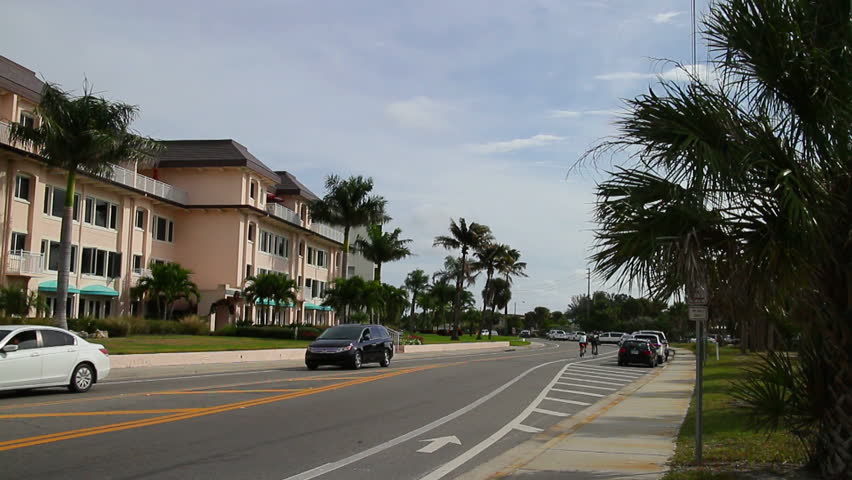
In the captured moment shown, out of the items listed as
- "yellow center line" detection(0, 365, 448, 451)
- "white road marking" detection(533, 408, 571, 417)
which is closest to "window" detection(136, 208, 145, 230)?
"yellow center line" detection(0, 365, 448, 451)

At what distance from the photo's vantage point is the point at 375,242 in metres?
70.1

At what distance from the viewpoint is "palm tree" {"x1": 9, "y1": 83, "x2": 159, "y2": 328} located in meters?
29.3

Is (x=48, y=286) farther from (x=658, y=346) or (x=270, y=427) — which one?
(x=658, y=346)

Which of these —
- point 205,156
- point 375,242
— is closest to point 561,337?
point 375,242

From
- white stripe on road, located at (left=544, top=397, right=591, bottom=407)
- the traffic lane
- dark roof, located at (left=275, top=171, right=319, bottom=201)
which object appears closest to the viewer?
the traffic lane

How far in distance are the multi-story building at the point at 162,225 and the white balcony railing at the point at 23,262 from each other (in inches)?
1.8

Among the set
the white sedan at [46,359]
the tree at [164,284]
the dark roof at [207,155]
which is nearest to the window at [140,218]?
the tree at [164,284]

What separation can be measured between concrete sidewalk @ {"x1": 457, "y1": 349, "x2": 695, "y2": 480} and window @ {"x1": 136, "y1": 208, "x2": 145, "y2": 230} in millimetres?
35951

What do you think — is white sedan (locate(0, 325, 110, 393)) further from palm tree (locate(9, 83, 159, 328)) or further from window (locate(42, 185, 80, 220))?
window (locate(42, 185, 80, 220))

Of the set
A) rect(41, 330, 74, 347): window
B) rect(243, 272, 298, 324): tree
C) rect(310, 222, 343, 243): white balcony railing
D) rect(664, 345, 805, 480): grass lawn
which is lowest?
rect(664, 345, 805, 480): grass lawn

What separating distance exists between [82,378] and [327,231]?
51.2 meters

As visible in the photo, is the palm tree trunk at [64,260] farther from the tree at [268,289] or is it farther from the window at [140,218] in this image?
the tree at [268,289]

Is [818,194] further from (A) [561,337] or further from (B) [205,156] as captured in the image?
(A) [561,337]

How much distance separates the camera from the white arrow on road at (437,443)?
10.6 m
